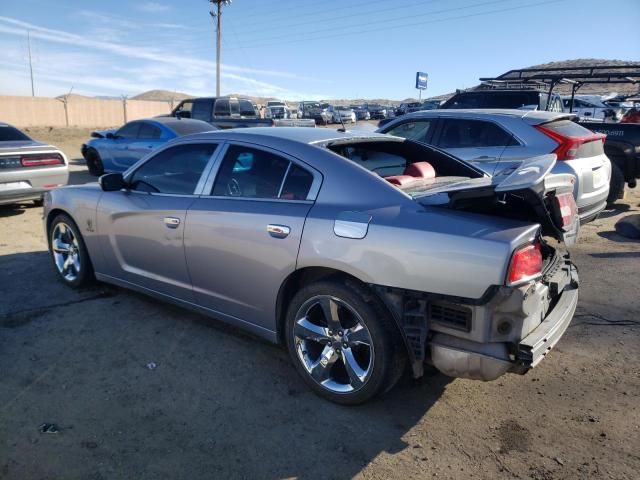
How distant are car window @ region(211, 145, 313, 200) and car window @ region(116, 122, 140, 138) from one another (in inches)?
305

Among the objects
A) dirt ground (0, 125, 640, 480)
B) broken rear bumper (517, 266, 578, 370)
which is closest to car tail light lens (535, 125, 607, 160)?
dirt ground (0, 125, 640, 480)

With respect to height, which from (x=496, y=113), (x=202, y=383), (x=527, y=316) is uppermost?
(x=496, y=113)

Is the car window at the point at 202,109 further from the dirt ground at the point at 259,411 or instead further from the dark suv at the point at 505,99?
→ the dirt ground at the point at 259,411

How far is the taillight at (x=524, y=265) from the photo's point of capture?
2.46 meters

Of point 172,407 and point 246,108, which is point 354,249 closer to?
point 172,407

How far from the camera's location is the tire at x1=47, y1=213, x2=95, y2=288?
4730mm

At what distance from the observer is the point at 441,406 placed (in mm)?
3057

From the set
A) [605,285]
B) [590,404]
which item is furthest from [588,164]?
[590,404]

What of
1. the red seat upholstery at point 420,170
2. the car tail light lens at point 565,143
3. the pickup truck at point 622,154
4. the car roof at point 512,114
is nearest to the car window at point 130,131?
the car roof at point 512,114

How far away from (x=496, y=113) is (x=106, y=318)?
17.0 ft

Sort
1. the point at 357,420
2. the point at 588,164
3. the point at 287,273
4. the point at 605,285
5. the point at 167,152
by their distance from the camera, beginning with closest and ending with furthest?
the point at 357,420 → the point at 287,273 → the point at 167,152 → the point at 605,285 → the point at 588,164

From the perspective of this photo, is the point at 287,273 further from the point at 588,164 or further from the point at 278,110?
the point at 278,110

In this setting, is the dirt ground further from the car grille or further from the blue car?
the blue car

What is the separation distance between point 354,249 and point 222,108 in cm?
1312
